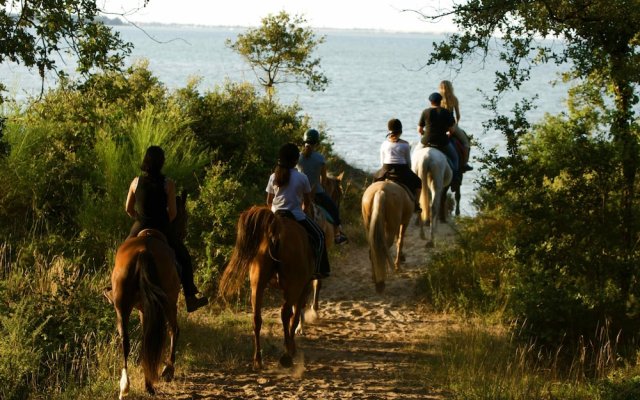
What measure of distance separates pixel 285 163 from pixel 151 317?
2989 millimetres

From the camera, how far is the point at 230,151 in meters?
18.7

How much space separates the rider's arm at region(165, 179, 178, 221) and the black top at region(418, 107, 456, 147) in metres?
9.18

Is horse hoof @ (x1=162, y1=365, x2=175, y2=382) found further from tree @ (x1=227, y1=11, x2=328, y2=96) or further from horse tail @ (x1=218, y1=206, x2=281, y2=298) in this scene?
tree @ (x1=227, y1=11, x2=328, y2=96)

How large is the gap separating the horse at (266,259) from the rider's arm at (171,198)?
2.75 feet

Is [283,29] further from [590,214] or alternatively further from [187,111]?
[590,214]

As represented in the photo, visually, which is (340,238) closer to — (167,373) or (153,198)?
(167,373)

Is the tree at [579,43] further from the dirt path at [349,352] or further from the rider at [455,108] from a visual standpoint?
the rider at [455,108]

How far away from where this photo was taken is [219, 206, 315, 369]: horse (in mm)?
10797

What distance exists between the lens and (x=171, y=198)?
10.3 m

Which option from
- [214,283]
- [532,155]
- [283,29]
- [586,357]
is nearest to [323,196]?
[214,283]

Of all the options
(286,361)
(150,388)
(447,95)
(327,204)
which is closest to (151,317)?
(150,388)

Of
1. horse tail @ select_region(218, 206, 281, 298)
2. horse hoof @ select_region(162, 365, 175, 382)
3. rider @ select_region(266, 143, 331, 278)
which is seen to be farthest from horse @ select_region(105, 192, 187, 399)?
rider @ select_region(266, 143, 331, 278)

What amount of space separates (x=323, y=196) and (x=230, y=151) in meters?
4.99

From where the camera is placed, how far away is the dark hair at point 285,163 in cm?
1138
